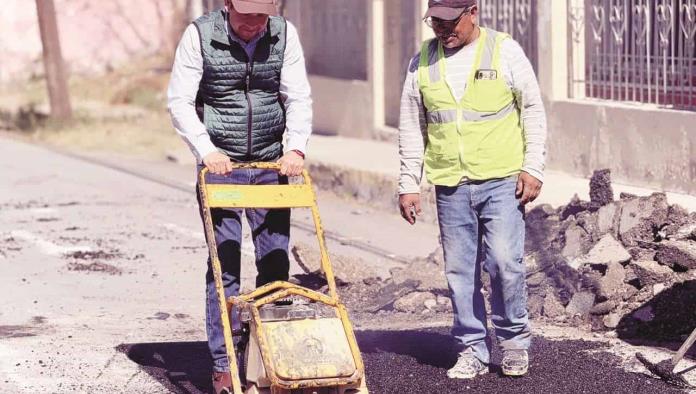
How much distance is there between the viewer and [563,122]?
1390 cm

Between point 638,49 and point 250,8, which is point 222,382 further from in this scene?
point 638,49

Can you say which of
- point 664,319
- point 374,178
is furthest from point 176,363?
point 374,178

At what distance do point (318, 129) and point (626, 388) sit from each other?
13.3m

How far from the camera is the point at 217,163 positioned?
6.30 m

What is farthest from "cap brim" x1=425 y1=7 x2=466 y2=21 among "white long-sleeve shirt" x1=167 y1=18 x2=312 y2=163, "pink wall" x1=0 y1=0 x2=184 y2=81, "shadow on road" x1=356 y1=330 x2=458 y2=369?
"pink wall" x1=0 y1=0 x2=184 y2=81

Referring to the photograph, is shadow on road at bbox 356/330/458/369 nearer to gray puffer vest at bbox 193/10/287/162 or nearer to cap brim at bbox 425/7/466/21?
gray puffer vest at bbox 193/10/287/162

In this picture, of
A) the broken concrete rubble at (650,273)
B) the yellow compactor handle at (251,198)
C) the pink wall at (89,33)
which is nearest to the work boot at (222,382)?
the yellow compactor handle at (251,198)

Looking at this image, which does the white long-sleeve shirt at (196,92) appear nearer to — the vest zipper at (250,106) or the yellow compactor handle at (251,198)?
the vest zipper at (250,106)

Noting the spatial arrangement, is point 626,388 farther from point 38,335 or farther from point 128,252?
point 128,252

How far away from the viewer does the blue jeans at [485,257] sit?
6.87 m

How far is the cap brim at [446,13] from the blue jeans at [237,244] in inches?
40.5

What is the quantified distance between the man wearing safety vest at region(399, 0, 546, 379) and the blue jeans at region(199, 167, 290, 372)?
0.67 meters

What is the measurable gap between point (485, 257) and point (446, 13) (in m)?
1.26

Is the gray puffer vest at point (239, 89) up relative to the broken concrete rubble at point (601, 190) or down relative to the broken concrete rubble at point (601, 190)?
up
